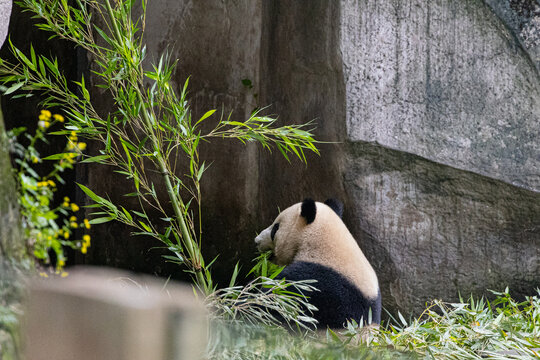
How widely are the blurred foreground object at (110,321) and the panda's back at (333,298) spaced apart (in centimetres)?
206

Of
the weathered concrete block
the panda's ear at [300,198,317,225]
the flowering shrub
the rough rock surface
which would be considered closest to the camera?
the rough rock surface

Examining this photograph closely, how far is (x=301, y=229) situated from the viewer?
289 centimetres

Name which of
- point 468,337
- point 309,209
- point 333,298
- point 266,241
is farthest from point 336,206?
point 468,337

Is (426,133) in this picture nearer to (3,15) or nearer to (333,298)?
(333,298)

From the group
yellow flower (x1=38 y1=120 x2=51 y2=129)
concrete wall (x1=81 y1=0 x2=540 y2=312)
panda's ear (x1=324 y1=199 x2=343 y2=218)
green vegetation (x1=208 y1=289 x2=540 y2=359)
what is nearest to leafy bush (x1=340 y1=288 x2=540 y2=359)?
green vegetation (x1=208 y1=289 x2=540 y2=359)

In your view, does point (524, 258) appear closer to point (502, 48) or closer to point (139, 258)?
point (502, 48)

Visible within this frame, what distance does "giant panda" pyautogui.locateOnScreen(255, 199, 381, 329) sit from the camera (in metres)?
2.62

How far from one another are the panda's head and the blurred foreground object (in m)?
2.22

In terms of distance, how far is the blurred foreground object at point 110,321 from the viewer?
56cm

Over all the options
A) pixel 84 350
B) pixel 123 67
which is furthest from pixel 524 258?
pixel 84 350

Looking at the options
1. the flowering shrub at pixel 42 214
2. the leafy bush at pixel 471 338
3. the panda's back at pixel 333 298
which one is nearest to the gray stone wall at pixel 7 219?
the leafy bush at pixel 471 338

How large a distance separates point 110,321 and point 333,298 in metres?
2.13

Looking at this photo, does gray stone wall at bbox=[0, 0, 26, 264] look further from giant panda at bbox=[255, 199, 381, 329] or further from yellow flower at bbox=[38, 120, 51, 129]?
yellow flower at bbox=[38, 120, 51, 129]

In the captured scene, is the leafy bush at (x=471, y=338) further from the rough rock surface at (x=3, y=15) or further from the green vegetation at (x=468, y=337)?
the rough rock surface at (x=3, y=15)
